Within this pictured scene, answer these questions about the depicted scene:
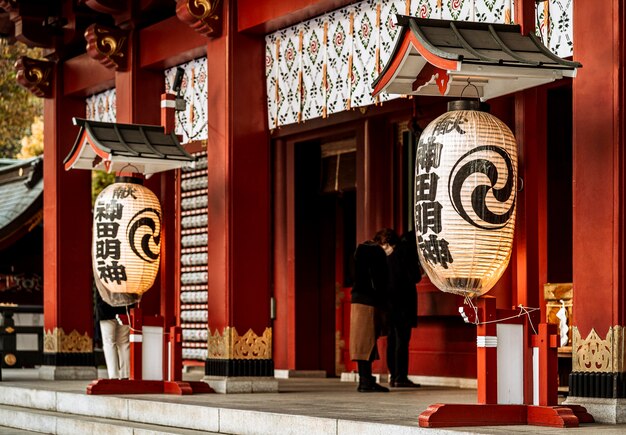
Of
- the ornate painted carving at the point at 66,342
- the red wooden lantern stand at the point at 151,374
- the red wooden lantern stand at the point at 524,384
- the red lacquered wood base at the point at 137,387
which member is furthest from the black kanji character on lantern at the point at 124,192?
the red wooden lantern stand at the point at 524,384

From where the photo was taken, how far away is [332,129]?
14609 mm

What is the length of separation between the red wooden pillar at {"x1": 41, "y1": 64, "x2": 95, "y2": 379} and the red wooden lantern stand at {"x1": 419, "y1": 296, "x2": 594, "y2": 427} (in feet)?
27.9

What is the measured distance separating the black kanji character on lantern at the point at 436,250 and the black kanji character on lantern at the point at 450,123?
0.65 meters

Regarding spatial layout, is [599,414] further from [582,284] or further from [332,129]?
[332,129]

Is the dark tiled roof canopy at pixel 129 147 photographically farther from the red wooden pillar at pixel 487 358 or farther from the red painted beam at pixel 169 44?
the red wooden pillar at pixel 487 358

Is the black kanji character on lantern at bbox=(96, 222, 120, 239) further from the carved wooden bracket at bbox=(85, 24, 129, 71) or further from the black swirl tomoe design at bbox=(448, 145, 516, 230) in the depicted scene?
the black swirl tomoe design at bbox=(448, 145, 516, 230)

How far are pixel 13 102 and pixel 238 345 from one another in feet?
87.9

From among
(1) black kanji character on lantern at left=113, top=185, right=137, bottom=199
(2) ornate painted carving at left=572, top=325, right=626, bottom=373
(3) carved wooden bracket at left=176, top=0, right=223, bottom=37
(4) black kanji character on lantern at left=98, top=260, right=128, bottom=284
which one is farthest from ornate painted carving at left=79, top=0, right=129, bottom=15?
(2) ornate painted carving at left=572, top=325, right=626, bottom=373

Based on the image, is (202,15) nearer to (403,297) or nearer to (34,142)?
(403,297)

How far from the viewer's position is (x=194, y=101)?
1350 cm

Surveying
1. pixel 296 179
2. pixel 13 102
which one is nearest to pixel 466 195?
pixel 296 179

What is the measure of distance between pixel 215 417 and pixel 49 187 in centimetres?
736

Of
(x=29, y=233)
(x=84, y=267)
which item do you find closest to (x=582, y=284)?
(x=84, y=267)

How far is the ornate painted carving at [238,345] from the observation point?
38.0 feet
